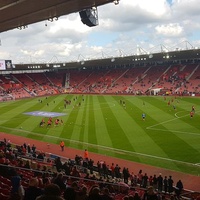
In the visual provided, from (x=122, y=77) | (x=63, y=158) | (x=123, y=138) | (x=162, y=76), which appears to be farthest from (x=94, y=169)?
(x=122, y=77)

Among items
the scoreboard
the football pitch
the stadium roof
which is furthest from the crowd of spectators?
the scoreboard

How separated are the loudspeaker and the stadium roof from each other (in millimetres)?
285

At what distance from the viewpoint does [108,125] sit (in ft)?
110

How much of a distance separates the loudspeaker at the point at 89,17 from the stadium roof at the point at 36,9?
28 cm

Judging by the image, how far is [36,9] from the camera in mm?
13250

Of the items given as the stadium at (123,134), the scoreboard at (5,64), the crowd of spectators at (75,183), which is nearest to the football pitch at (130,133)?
the stadium at (123,134)

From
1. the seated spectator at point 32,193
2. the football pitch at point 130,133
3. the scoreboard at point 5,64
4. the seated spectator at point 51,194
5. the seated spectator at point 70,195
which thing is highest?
the scoreboard at point 5,64

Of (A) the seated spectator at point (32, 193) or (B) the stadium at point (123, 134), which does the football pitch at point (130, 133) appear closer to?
(B) the stadium at point (123, 134)

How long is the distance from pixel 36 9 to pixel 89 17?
2.49 meters

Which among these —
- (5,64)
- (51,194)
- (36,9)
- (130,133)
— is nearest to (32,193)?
(51,194)

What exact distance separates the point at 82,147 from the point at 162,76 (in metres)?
55.9

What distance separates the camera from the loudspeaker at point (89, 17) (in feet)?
45.0

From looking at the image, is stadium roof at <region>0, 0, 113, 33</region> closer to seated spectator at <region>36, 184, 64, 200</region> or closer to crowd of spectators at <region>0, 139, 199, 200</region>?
crowd of spectators at <region>0, 139, 199, 200</region>

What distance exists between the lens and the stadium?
15648mm
